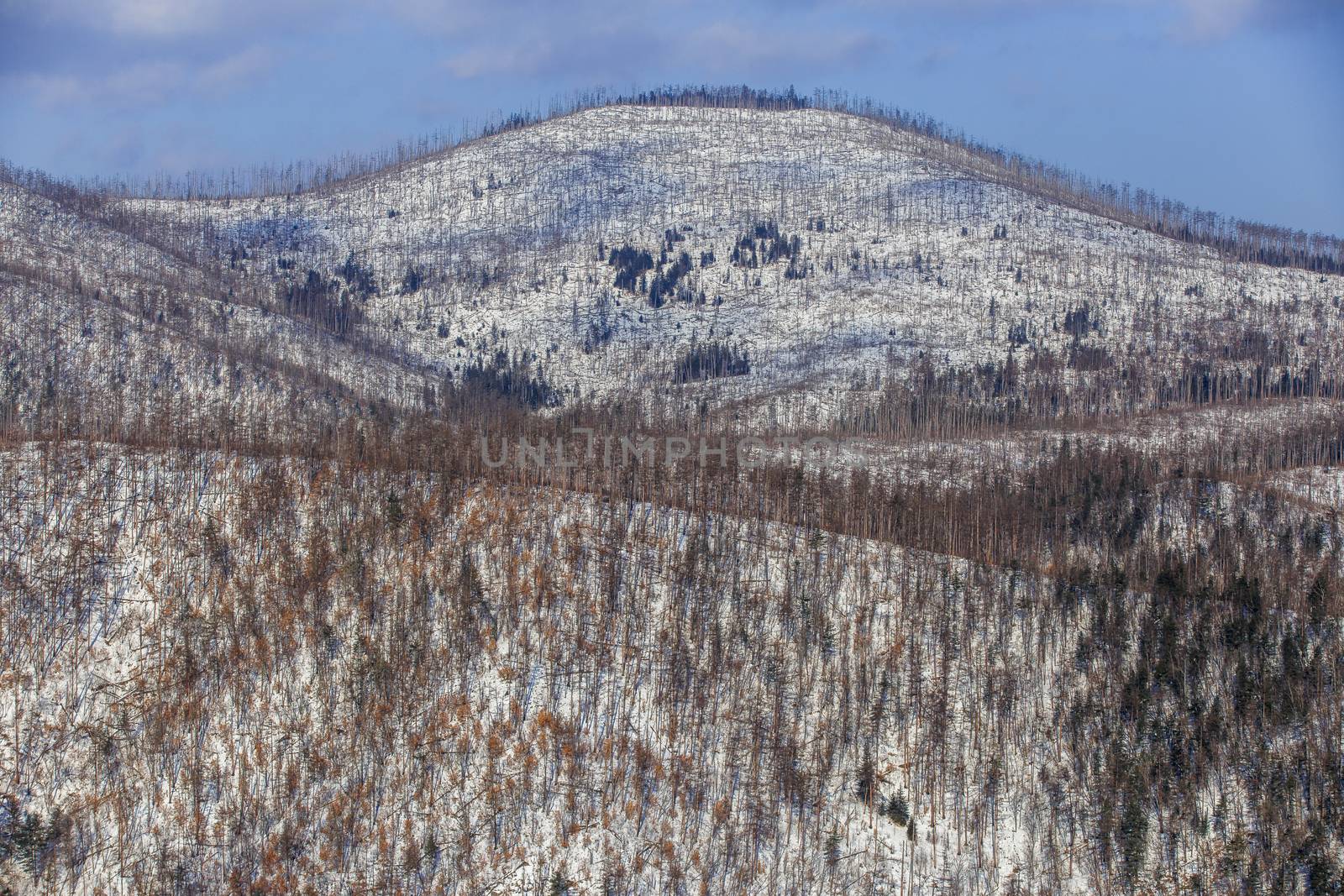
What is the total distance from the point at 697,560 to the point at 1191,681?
25106mm

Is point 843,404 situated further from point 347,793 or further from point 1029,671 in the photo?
point 347,793

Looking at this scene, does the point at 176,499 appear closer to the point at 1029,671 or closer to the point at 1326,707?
the point at 1029,671

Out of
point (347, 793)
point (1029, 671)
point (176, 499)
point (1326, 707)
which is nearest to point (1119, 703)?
point (1029, 671)

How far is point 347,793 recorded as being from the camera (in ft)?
146

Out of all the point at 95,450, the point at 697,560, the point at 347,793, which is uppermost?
the point at 95,450

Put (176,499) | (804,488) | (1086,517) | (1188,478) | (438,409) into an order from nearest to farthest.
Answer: (176,499)
(804,488)
(1086,517)
(1188,478)
(438,409)

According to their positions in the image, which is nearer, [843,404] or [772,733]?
[772,733]

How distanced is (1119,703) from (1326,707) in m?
10.4

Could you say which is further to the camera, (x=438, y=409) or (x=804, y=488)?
(x=438, y=409)

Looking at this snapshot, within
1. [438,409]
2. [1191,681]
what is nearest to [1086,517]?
[1191,681]

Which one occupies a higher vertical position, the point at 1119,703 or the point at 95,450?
the point at 95,450

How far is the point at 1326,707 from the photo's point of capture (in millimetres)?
56312

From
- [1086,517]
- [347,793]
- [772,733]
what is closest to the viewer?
[347,793]

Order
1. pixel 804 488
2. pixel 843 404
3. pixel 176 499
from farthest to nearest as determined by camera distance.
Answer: pixel 843 404
pixel 804 488
pixel 176 499
